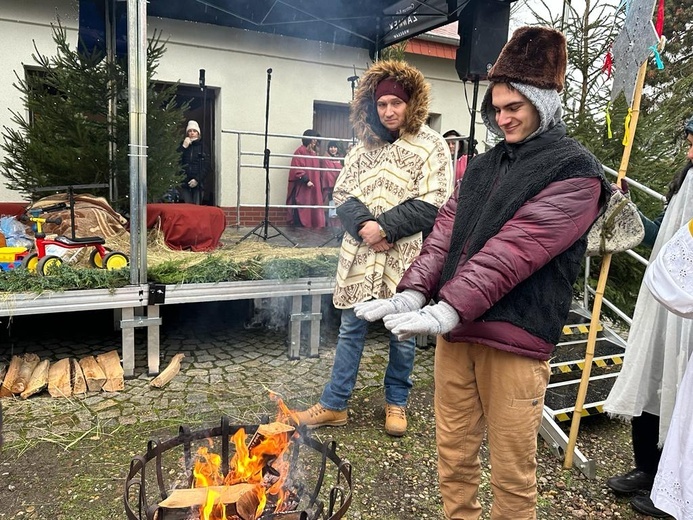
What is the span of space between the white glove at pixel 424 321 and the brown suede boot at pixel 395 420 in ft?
5.85

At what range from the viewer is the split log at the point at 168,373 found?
367 centimetres

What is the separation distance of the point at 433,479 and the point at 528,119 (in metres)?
1.97

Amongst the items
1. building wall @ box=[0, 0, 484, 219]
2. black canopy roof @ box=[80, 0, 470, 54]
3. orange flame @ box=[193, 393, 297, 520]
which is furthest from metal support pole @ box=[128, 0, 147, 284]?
building wall @ box=[0, 0, 484, 219]

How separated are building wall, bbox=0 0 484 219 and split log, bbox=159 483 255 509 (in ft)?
20.3

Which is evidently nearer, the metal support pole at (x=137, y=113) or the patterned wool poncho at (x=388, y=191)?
the patterned wool poncho at (x=388, y=191)

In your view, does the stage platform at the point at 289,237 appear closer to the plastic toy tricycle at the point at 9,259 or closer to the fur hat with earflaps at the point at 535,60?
the plastic toy tricycle at the point at 9,259

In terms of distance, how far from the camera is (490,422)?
6.22ft

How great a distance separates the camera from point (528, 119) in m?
1.78

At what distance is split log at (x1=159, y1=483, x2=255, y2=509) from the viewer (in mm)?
1670

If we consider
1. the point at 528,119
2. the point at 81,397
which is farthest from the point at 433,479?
the point at 81,397

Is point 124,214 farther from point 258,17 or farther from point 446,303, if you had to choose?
point 446,303

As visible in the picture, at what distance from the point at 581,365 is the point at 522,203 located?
2.55 metres

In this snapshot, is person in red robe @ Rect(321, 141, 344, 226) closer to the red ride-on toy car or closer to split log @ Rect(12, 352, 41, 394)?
the red ride-on toy car

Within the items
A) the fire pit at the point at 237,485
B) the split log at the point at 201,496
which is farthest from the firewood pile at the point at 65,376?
the split log at the point at 201,496
